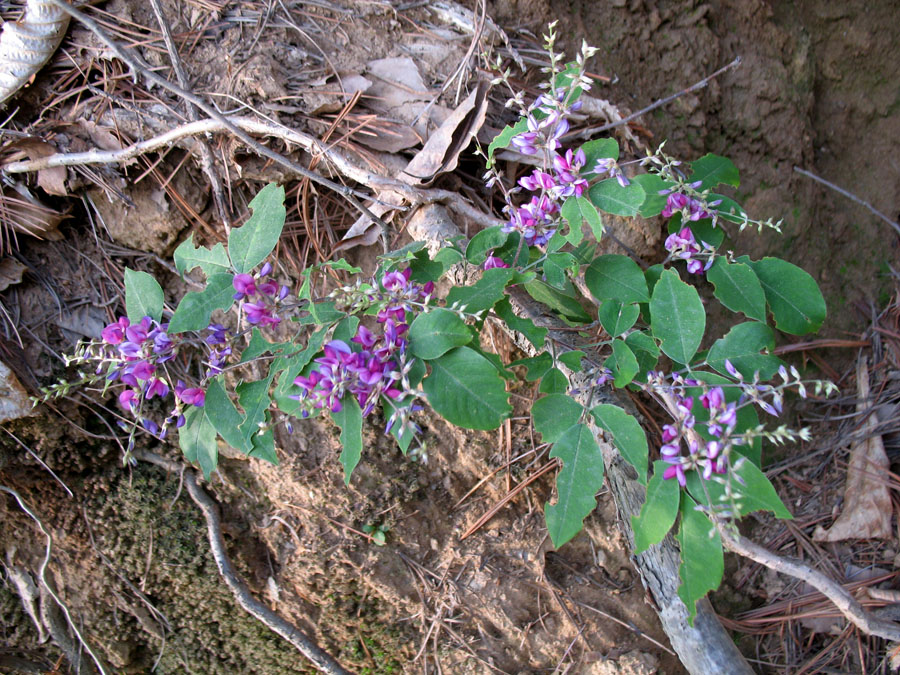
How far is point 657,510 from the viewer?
1.17 m

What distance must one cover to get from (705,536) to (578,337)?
0.83 metres

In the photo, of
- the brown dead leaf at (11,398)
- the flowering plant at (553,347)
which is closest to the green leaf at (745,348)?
the flowering plant at (553,347)

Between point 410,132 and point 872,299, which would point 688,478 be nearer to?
point 410,132

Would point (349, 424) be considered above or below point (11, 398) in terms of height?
above

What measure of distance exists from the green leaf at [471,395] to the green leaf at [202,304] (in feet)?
1.69

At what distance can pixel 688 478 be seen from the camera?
1212 mm

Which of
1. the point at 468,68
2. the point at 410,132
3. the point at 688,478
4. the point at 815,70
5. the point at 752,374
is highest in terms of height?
the point at 815,70

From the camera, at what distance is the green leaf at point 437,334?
1.16 meters

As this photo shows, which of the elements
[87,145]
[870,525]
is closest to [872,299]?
[870,525]

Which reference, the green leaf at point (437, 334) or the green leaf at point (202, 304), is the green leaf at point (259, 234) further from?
the green leaf at point (437, 334)

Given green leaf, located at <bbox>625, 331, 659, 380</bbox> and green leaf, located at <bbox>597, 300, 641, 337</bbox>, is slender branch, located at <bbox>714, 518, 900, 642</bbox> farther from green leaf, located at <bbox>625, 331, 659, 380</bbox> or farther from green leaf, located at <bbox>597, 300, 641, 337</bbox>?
green leaf, located at <bbox>597, 300, 641, 337</bbox>

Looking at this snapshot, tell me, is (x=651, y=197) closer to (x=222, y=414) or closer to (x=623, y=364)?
(x=623, y=364)

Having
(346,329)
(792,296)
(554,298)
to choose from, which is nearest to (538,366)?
(554,298)

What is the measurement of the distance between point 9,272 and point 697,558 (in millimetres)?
2355
